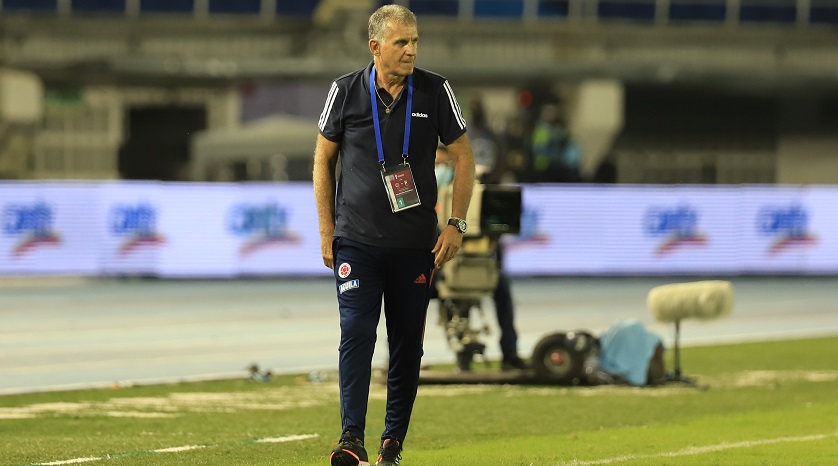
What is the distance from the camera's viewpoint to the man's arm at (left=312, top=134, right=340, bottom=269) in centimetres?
754

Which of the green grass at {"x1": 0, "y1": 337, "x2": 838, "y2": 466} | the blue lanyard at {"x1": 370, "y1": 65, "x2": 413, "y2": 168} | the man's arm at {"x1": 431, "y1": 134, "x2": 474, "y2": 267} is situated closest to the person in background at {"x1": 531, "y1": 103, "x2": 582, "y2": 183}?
the green grass at {"x1": 0, "y1": 337, "x2": 838, "y2": 466}

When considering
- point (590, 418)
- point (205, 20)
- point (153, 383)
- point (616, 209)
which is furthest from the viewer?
point (205, 20)

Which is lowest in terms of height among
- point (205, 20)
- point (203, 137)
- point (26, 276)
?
point (26, 276)

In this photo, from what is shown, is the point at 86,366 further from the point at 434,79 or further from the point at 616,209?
the point at 616,209

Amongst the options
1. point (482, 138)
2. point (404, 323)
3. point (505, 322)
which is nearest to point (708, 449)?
point (404, 323)

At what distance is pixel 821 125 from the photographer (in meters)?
36.5

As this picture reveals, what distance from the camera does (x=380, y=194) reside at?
740 centimetres

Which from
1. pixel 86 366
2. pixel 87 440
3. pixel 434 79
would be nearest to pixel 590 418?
pixel 87 440

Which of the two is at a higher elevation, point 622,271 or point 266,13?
point 266,13

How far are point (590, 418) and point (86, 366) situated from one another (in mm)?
5192

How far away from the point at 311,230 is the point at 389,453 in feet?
62.1

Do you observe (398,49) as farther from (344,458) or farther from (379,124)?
(344,458)

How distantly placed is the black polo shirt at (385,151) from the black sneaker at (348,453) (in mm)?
858

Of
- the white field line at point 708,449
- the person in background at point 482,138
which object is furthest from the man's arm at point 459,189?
the person in background at point 482,138
